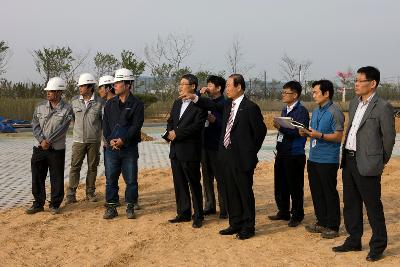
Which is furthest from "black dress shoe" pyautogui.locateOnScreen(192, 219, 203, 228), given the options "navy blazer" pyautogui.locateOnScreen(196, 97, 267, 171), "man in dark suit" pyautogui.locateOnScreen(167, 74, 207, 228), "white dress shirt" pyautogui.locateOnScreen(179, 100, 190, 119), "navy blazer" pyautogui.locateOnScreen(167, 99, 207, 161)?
"white dress shirt" pyautogui.locateOnScreen(179, 100, 190, 119)

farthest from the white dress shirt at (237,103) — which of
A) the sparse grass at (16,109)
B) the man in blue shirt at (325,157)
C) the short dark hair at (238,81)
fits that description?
the sparse grass at (16,109)

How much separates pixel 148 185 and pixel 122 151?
2.51 metres

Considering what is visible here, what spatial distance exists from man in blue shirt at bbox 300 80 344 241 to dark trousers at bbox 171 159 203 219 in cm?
136

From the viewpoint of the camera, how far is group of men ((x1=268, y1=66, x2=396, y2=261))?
454cm

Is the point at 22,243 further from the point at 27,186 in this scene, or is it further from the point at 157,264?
the point at 27,186

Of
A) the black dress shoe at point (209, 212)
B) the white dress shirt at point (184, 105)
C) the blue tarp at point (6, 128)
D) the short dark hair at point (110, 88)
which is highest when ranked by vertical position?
the short dark hair at point (110, 88)

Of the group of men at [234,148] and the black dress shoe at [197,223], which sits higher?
the group of men at [234,148]

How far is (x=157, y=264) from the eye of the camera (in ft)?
15.5

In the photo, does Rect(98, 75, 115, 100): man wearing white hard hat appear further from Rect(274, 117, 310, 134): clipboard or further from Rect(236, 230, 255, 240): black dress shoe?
Rect(236, 230, 255, 240): black dress shoe

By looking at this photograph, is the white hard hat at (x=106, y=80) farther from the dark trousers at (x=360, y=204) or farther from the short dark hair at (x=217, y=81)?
the dark trousers at (x=360, y=204)

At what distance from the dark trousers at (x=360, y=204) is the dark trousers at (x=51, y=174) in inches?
150

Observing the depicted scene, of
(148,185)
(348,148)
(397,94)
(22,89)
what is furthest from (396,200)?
(397,94)

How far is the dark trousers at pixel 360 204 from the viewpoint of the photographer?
4.60m

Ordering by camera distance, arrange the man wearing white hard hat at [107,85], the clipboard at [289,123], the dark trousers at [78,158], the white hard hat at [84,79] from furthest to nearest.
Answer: the man wearing white hard hat at [107,85]
the dark trousers at [78,158]
the white hard hat at [84,79]
the clipboard at [289,123]
